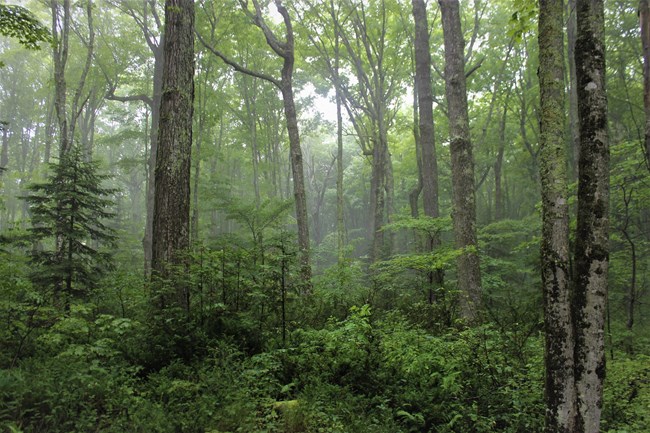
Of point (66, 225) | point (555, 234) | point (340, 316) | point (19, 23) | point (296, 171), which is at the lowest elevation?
point (340, 316)

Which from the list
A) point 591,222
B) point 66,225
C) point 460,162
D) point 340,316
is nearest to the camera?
point 591,222

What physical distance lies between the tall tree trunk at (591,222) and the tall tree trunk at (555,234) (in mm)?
104

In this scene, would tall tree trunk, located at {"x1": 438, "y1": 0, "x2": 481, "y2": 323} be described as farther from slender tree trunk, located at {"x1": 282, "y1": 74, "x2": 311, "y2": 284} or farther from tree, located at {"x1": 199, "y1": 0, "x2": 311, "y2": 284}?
slender tree trunk, located at {"x1": 282, "y1": 74, "x2": 311, "y2": 284}

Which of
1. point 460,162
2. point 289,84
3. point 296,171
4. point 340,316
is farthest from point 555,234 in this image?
point 289,84

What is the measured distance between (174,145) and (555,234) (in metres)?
6.03

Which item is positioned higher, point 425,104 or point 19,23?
point 425,104

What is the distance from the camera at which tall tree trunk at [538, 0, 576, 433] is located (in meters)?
3.28

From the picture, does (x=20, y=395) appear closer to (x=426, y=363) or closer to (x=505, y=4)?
(x=426, y=363)

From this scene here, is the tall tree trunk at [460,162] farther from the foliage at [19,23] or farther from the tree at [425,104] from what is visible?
the foliage at [19,23]

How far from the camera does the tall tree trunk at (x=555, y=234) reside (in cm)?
328

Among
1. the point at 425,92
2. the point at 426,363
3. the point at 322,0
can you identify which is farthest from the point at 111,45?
the point at 426,363

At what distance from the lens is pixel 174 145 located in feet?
22.1

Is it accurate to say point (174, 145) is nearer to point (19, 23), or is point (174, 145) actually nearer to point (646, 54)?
point (19, 23)

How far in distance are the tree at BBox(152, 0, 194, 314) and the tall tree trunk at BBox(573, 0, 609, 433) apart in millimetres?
5470
